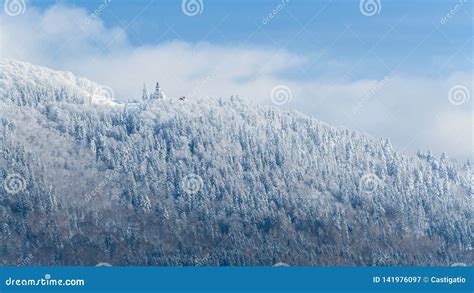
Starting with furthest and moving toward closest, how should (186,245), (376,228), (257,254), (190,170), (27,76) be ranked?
1. (27,76)
2. (190,170)
3. (376,228)
4. (186,245)
5. (257,254)

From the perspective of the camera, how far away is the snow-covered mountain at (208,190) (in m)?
95.2

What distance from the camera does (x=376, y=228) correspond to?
104m

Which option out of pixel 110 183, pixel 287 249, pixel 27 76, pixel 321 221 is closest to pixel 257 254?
pixel 287 249

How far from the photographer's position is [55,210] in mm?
98062

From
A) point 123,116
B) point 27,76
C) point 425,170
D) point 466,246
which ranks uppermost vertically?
point 27,76

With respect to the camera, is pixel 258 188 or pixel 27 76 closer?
pixel 258 188

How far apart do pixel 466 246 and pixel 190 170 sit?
4018 cm

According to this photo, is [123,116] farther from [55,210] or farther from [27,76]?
[55,210]

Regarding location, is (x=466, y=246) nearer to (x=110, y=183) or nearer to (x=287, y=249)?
(x=287, y=249)

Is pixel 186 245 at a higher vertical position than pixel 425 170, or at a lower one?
lower

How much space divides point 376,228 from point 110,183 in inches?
1416

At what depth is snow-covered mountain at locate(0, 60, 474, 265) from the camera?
95250 mm

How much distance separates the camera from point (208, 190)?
105 meters

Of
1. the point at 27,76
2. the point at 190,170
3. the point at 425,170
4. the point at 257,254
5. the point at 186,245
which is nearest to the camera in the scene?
the point at 257,254
